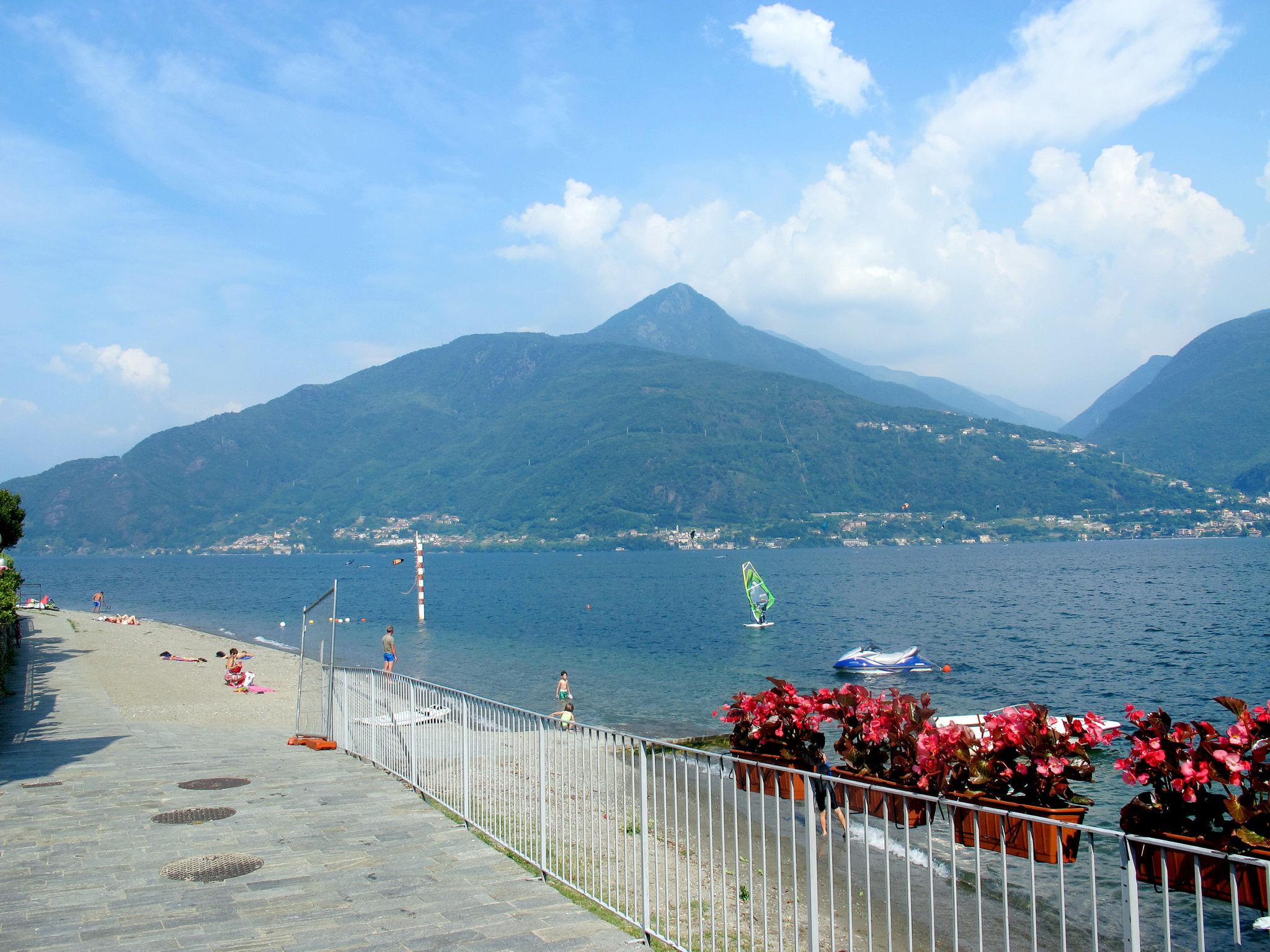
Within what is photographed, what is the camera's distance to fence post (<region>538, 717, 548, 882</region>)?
8.06 meters

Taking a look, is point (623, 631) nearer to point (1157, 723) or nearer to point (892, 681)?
point (892, 681)

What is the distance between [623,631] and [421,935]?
52.2 m

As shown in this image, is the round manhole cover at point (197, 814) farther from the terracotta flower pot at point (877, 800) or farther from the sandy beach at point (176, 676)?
the sandy beach at point (176, 676)

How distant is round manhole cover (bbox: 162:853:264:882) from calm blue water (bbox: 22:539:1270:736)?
57.8 feet

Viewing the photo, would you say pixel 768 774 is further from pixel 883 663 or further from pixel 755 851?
pixel 883 663

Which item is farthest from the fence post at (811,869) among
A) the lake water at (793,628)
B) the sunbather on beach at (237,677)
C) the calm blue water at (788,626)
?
the sunbather on beach at (237,677)

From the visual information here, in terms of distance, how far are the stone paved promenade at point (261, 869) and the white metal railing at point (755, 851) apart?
19.4 inches

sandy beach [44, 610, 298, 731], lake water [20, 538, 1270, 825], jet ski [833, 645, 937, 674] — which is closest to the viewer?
sandy beach [44, 610, 298, 731]

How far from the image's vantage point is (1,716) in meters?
17.9

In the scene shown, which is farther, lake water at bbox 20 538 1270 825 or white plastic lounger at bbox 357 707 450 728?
lake water at bbox 20 538 1270 825

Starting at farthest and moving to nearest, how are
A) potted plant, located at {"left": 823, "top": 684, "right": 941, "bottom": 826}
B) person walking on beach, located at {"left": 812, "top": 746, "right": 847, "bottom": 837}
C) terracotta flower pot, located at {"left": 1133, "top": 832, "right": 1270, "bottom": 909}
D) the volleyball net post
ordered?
1. the volleyball net post
2. potted plant, located at {"left": 823, "top": 684, "right": 941, "bottom": 826}
3. person walking on beach, located at {"left": 812, "top": 746, "right": 847, "bottom": 837}
4. terracotta flower pot, located at {"left": 1133, "top": 832, "right": 1270, "bottom": 909}

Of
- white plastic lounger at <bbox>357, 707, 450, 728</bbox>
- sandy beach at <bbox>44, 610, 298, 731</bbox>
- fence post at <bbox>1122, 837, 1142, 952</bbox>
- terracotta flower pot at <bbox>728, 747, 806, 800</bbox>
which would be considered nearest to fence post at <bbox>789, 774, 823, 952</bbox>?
fence post at <bbox>1122, 837, 1142, 952</bbox>

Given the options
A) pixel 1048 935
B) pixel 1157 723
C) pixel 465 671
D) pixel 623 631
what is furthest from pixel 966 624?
pixel 1157 723

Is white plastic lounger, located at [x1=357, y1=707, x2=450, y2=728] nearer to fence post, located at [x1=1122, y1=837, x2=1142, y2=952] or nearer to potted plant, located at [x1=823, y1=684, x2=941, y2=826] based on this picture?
potted plant, located at [x1=823, y1=684, x2=941, y2=826]
